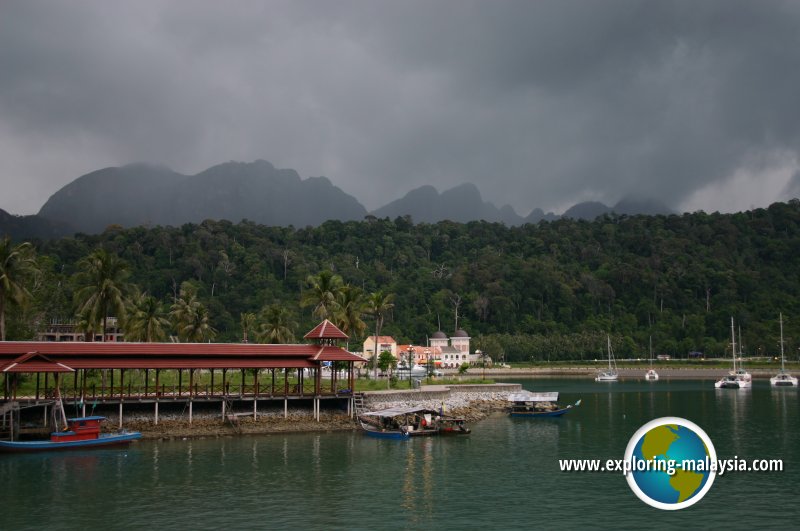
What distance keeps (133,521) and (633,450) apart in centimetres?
2726

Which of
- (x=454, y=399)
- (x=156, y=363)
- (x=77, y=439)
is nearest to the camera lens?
(x=77, y=439)

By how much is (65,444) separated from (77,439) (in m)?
0.79

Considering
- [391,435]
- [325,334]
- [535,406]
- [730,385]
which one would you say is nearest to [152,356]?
[325,334]

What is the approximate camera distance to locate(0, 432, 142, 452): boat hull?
44.6m

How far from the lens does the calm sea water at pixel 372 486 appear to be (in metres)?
30.3

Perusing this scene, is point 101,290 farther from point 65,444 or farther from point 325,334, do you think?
point 325,334

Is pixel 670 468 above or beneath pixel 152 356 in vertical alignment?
beneath

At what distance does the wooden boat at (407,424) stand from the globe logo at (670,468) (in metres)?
16.8

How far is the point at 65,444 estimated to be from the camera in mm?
45094

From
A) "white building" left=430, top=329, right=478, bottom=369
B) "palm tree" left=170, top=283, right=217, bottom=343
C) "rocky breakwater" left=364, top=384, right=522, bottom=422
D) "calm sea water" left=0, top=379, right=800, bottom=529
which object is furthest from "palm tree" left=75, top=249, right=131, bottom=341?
"white building" left=430, top=329, right=478, bottom=369

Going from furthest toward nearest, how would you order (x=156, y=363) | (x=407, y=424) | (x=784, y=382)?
1. (x=784, y=382)
2. (x=407, y=424)
3. (x=156, y=363)

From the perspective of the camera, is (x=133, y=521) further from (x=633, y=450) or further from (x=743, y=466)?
(x=743, y=466)

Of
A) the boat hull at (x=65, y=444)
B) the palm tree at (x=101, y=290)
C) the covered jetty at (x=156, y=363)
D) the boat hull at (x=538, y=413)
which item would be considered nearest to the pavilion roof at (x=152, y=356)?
the covered jetty at (x=156, y=363)

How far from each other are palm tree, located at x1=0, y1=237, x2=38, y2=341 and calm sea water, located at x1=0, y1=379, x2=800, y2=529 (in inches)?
740
